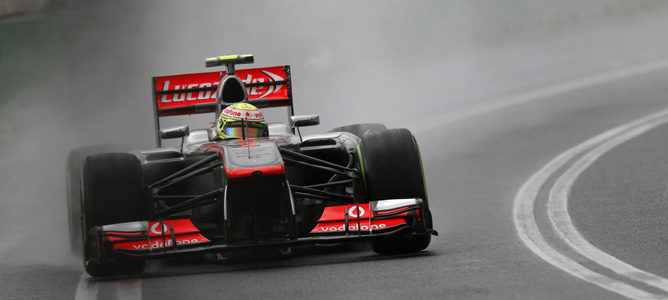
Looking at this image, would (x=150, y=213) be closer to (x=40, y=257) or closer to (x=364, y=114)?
(x=40, y=257)

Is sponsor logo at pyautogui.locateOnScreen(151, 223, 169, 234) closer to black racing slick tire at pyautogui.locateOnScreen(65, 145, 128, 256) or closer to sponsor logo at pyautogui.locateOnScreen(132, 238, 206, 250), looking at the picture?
sponsor logo at pyautogui.locateOnScreen(132, 238, 206, 250)

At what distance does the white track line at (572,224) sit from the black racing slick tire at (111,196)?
349 centimetres

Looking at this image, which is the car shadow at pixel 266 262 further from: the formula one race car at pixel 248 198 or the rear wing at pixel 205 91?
the rear wing at pixel 205 91

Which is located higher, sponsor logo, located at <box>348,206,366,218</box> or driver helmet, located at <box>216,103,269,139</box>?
driver helmet, located at <box>216,103,269,139</box>

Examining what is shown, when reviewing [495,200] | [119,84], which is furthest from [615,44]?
[495,200]

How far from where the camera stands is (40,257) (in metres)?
10.9

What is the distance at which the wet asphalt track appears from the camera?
7297 millimetres

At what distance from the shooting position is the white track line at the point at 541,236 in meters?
6.80

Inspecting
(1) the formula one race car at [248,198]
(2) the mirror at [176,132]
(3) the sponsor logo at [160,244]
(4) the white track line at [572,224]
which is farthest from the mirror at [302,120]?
(3) the sponsor logo at [160,244]

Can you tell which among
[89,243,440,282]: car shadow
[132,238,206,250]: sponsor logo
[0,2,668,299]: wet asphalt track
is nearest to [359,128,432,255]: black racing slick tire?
[89,243,440,282]: car shadow

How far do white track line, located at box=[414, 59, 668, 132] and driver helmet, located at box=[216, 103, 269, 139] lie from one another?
35.8 feet

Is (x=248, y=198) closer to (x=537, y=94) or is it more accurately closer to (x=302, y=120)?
(x=302, y=120)

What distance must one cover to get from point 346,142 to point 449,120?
1175 centimetres

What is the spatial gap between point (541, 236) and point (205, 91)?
4590mm
